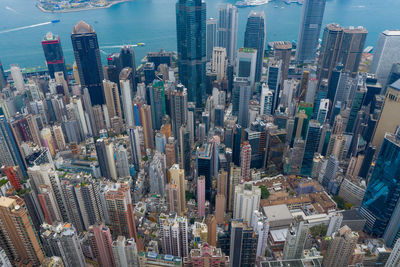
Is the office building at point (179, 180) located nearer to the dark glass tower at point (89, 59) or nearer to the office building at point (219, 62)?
the dark glass tower at point (89, 59)

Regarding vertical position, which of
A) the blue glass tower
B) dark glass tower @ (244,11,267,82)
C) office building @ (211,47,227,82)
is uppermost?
dark glass tower @ (244,11,267,82)

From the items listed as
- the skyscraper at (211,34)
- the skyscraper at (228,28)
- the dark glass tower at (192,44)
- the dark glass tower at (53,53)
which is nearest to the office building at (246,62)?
the dark glass tower at (192,44)

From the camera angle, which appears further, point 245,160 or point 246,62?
point 246,62

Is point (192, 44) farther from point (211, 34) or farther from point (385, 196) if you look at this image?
point (385, 196)

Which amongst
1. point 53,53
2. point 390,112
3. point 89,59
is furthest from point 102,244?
point 53,53

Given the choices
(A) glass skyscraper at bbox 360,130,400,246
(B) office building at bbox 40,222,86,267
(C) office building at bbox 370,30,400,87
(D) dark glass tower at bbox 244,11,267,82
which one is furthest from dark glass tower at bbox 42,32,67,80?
(C) office building at bbox 370,30,400,87

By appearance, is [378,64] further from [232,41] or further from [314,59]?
[232,41]

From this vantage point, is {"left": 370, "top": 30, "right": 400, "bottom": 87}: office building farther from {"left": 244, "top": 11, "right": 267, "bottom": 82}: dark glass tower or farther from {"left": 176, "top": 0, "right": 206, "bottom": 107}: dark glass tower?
{"left": 176, "top": 0, "right": 206, "bottom": 107}: dark glass tower
